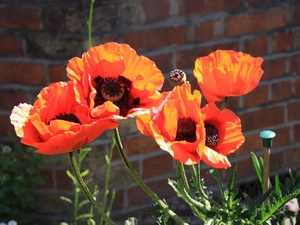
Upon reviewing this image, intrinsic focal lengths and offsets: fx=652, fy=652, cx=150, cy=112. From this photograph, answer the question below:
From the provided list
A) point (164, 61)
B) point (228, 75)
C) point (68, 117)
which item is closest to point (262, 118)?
point (164, 61)

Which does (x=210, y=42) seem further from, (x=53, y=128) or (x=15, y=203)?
(x=53, y=128)

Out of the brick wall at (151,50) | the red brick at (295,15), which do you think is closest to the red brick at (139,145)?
the brick wall at (151,50)

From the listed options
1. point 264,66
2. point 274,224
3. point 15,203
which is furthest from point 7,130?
point 274,224

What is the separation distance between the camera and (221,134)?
0.88 meters

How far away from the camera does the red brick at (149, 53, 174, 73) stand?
1901 mm

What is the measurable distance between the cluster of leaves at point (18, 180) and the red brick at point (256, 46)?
720 mm

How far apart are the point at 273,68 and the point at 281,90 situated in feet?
0.30

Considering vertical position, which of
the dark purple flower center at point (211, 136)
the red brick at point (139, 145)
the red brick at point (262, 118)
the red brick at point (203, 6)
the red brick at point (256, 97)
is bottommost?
the red brick at point (139, 145)

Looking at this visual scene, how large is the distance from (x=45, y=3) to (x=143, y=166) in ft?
1.89

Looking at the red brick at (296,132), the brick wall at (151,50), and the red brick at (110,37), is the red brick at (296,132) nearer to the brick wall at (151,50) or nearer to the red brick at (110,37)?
the brick wall at (151,50)

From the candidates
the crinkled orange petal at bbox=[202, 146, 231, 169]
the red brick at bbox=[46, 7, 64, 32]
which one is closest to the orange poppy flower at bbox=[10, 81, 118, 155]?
the crinkled orange petal at bbox=[202, 146, 231, 169]

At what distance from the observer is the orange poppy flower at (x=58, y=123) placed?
0.78 metres

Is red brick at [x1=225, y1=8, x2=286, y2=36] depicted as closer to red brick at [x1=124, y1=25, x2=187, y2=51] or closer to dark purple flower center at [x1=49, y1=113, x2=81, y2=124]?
red brick at [x1=124, y1=25, x2=187, y2=51]

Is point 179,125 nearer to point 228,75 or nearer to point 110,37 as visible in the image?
point 228,75
